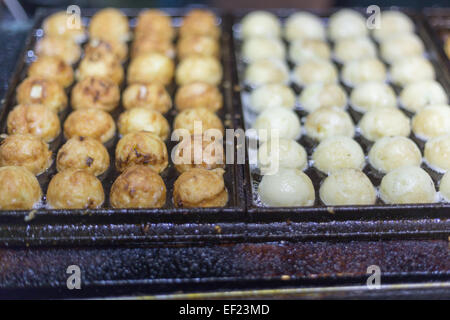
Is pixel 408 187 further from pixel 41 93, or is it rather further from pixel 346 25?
pixel 41 93

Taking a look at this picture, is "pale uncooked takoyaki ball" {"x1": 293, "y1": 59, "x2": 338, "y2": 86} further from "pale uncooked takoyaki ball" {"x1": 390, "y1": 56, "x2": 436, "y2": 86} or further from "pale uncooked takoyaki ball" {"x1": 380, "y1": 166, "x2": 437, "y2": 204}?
"pale uncooked takoyaki ball" {"x1": 380, "y1": 166, "x2": 437, "y2": 204}

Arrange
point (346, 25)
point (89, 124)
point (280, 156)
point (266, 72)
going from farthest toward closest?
1. point (346, 25)
2. point (266, 72)
3. point (89, 124)
4. point (280, 156)

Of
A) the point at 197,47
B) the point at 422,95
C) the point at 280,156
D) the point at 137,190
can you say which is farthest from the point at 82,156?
the point at 422,95

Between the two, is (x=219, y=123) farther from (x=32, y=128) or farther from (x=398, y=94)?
(x=398, y=94)

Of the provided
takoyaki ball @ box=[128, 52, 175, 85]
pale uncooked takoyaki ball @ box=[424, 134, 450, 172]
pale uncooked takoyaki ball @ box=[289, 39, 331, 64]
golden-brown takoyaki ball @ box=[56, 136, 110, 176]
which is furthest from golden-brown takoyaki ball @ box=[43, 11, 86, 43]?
pale uncooked takoyaki ball @ box=[424, 134, 450, 172]

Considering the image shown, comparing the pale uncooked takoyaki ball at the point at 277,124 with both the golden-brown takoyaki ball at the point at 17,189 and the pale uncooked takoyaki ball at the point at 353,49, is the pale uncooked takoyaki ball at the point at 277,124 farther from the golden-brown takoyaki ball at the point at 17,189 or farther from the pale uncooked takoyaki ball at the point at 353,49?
the golden-brown takoyaki ball at the point at 17,189
